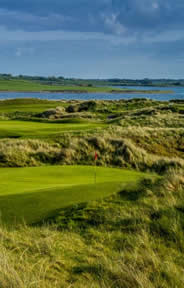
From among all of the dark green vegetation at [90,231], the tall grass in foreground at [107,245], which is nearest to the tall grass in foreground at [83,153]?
the dark green vegetation at [90,231]

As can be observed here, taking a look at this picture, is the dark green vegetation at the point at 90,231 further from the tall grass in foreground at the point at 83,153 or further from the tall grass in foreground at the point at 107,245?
the tall grass in foreground at the point at 83,153

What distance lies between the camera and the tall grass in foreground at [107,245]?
14.4ft

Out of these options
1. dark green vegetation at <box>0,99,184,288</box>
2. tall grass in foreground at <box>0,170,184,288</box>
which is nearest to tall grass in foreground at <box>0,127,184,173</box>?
dark green vegetation at <box>0,99,184,288</box>

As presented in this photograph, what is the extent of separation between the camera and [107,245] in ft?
19.2

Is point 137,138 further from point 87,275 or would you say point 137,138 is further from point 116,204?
point 87,275

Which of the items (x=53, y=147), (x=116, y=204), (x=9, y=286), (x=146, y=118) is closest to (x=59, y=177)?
(x=116, y=204)

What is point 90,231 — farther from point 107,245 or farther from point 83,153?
point 83,153

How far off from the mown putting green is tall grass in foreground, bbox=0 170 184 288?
13.8 inches

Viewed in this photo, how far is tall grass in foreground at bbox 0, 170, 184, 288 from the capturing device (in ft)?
14.4

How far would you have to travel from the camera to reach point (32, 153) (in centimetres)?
1873

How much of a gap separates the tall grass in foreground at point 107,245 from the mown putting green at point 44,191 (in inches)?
13.8

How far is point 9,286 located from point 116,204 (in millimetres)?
4041

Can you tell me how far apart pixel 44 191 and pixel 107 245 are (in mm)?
2599

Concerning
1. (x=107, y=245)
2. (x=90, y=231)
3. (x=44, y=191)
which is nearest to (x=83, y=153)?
(x=44, y=191)
